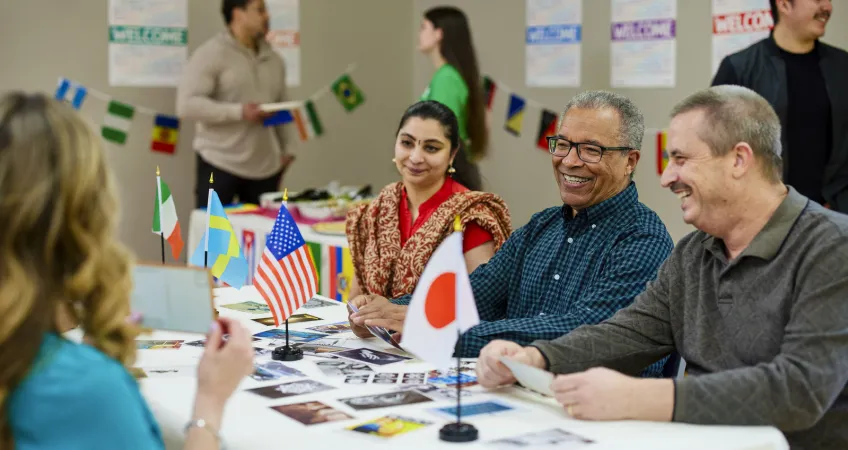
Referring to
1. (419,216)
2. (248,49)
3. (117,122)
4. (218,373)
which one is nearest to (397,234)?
(419,216)

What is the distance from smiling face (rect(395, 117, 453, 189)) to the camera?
328cm

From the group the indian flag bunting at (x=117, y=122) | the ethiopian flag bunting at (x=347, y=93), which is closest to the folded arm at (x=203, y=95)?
the indian flag bunting at (x=117, y=122)

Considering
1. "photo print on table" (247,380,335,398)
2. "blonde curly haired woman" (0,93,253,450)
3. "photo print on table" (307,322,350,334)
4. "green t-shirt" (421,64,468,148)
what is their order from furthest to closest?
"green t-shirt" (421,64,468,148), "photo print on table" (307,322,350,334), "photo print on table" (247,380,335,398), "blonde curly haired woman" (0,93,253,450)

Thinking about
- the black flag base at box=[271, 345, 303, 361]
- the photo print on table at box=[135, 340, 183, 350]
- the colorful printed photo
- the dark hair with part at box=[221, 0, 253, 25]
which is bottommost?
the photo print on table at box=[135, 340, 183, 350]

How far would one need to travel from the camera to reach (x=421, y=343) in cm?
180

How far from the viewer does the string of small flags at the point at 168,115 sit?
6.09 metres

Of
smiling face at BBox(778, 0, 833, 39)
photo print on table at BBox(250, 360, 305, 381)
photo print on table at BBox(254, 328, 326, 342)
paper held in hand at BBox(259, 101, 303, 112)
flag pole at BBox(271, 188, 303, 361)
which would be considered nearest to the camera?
photo print on table at BBox(250, 360, 305, 381)

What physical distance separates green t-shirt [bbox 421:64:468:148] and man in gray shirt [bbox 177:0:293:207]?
1.15 meters

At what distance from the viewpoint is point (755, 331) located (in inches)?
76.0

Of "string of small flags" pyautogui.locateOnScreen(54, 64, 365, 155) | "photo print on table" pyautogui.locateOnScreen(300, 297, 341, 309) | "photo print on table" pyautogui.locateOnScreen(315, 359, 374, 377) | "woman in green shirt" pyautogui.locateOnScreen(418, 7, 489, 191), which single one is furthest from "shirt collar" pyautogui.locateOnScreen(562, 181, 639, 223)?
"string of small flags" pyautogui.locateOnScreen(54, 64, 365, 155)

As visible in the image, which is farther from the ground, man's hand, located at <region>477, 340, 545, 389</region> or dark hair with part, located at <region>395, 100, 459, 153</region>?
dark hair with part, located at <region>395, 100, 459, 153</region>

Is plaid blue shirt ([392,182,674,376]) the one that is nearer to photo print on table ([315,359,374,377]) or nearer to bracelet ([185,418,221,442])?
photo print on table ([315,359,374,377])

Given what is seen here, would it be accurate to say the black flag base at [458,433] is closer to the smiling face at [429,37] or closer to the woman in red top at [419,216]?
the woman in red top at [419,216]

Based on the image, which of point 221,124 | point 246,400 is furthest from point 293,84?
point 246,400
